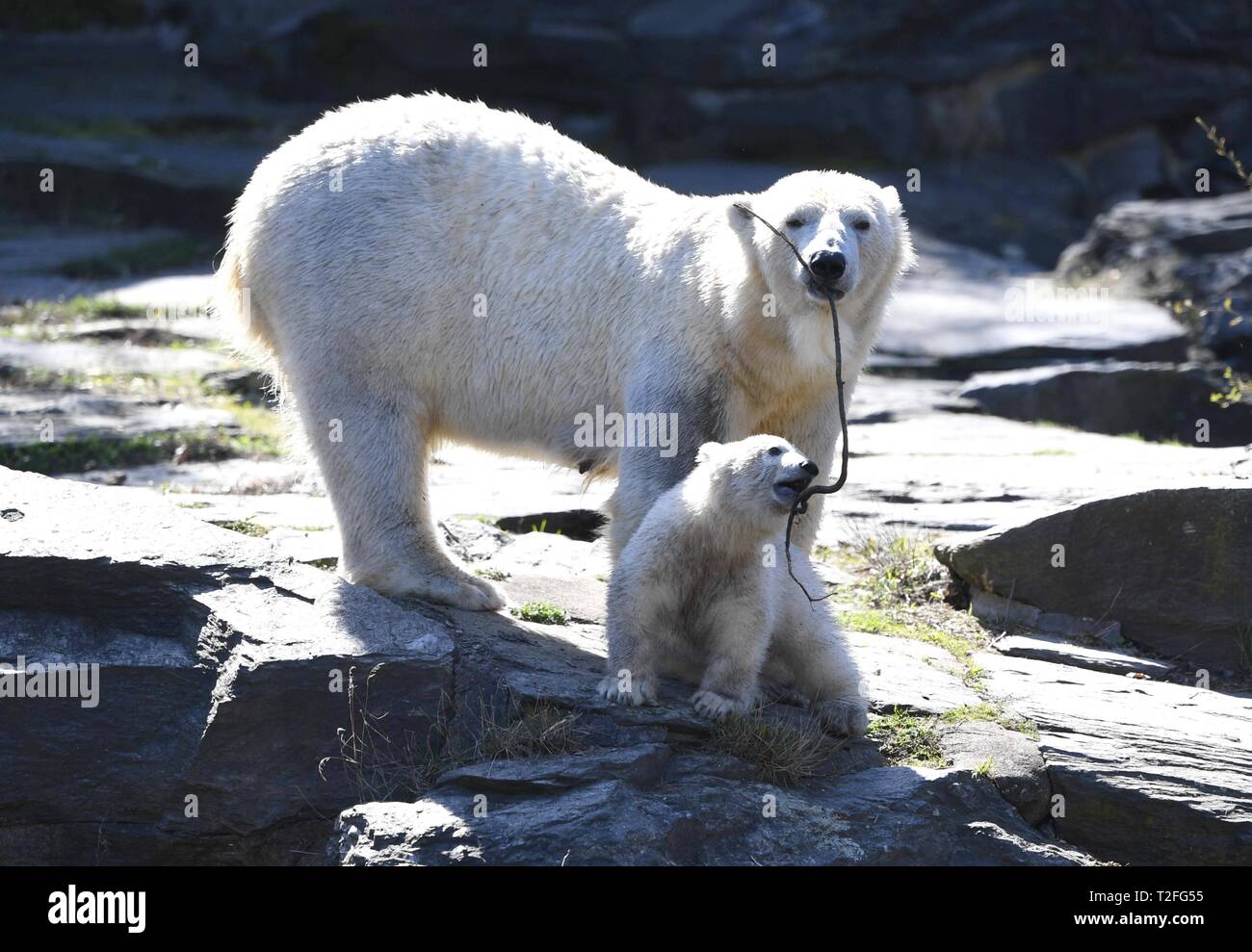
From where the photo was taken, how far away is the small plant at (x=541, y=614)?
5.89m

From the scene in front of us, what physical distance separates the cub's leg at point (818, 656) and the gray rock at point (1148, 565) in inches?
69.8

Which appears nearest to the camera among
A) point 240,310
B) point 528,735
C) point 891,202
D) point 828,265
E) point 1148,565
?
point 528,735

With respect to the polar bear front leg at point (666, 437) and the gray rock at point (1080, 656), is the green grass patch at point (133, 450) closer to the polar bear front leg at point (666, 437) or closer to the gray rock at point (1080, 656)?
the polar bear front leg at point (666, 437)

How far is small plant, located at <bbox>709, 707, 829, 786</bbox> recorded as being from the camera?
484cm

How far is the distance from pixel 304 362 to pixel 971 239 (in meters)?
11.3

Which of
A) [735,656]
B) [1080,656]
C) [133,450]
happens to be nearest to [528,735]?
[735,656]

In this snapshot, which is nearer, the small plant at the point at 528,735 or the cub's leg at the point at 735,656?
the small plant at the point at 528,735

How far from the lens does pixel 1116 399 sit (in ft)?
35.6

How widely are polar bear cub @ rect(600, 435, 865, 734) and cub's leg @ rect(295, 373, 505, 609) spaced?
3.25 feet

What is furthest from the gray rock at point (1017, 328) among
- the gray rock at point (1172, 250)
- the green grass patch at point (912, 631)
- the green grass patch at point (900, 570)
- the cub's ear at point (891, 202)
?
the cub's ear at point (891, 202)

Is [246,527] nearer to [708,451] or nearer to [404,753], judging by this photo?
[404,753]

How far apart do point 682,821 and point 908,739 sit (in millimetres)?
1164

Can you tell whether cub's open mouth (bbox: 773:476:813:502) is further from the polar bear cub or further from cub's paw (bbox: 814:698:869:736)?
cub's paw (bbox: 814:698:869:736)
